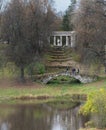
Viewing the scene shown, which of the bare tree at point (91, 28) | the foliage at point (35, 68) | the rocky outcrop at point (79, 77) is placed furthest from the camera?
the bare tree at point (91, 28)

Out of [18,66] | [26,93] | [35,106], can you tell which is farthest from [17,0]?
[35,106]

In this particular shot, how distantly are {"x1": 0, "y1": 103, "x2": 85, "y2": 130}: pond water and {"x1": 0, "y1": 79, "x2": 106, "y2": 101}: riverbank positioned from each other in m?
6.32

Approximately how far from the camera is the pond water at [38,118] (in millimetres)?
44531

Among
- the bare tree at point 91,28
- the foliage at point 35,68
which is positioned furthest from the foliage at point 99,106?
the foliage at point 35,68

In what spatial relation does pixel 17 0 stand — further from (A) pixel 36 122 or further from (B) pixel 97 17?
(A) pixel 36 122

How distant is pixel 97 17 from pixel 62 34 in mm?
24287

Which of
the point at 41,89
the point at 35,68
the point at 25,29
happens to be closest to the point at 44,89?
the point at 41,89

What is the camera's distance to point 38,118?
49.7 metres

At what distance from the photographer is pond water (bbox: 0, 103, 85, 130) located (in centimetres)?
4453

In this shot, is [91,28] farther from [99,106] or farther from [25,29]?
[99,106]

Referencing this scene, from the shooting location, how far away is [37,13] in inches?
3258

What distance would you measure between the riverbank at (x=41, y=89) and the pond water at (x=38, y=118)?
6322 millimetres

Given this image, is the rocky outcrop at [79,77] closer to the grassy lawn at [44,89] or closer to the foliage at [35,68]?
the grassy lawn at [44,89]

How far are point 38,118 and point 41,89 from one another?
1885cm
